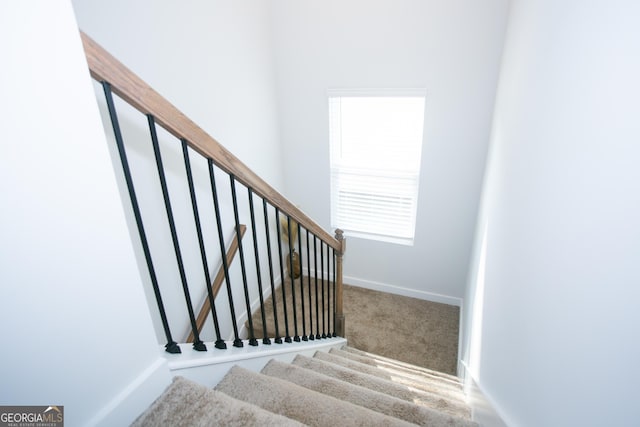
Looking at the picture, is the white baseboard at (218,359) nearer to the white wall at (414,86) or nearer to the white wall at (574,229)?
the white wall at (574,229)

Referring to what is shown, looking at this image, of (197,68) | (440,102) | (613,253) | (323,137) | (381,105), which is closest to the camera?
(613,253)

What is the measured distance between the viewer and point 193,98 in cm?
223

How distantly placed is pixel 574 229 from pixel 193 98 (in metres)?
2.26

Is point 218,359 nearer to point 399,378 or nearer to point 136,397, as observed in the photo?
point 136,397

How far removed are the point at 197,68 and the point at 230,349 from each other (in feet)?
6.25

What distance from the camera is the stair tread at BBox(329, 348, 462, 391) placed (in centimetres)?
220

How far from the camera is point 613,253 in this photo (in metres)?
0.67

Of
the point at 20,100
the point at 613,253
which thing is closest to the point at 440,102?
the point at 613,253

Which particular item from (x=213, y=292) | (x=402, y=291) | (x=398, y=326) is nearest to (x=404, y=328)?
(x=398, y=326)

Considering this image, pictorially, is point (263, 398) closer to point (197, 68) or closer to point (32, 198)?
point (32, 198)

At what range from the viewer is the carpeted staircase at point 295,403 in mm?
887

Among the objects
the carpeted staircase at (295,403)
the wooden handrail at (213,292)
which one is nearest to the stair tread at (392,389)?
the carpeted staircase at (295,403)

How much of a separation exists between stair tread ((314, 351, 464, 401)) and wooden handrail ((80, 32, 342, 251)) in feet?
4.55

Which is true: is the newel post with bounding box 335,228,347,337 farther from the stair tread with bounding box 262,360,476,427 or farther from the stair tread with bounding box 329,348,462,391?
the stair tread with bounding box 262,360,476,427
